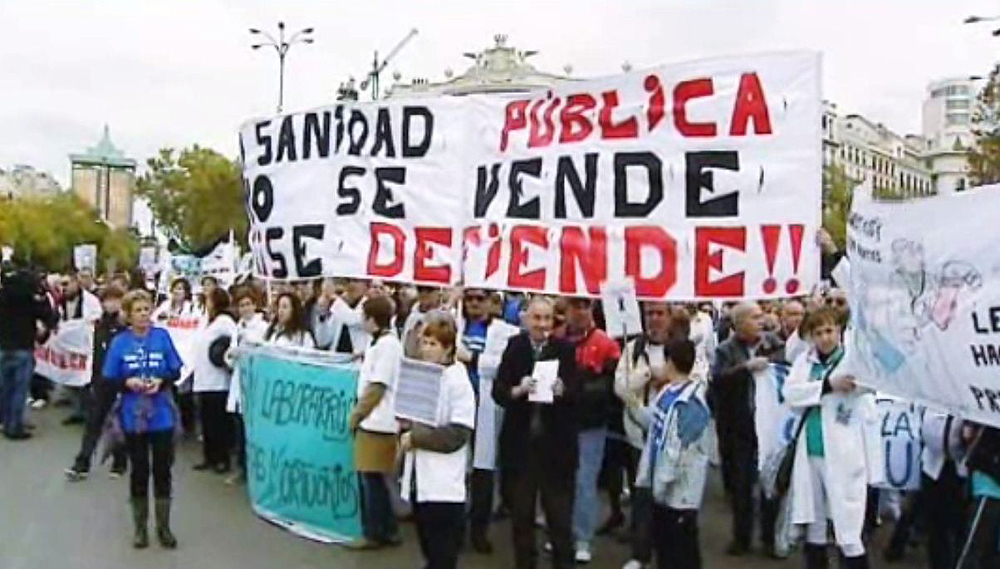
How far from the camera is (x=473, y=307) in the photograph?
9312 mm

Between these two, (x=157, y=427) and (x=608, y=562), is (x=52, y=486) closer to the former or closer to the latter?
(x=157, y=427)

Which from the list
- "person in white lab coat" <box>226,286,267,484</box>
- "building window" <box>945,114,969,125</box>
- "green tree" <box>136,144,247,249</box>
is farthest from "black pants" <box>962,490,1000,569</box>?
"building window" <box>945,114,969,125</box>

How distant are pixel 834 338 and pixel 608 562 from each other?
8.25 ft

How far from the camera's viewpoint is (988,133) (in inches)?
1300

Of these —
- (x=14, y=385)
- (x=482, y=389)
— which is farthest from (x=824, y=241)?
(x=14, y=385)

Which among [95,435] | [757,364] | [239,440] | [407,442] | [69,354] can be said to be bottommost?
[239,440]

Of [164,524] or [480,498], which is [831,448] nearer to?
[480,498]

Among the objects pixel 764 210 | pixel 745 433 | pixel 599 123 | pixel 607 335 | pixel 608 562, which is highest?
pixel 599 123

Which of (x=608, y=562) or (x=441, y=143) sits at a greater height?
(x=441, y=143)

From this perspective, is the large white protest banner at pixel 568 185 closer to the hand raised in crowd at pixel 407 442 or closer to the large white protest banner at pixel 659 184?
the large white protest banner at pixel 659 184

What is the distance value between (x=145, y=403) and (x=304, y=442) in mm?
Answer: 1202

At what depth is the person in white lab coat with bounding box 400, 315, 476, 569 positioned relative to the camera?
6816 mm

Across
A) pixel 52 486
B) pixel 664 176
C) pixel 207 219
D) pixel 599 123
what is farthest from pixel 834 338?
pixel 207 219

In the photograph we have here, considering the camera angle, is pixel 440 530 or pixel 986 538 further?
pixel 440 530
